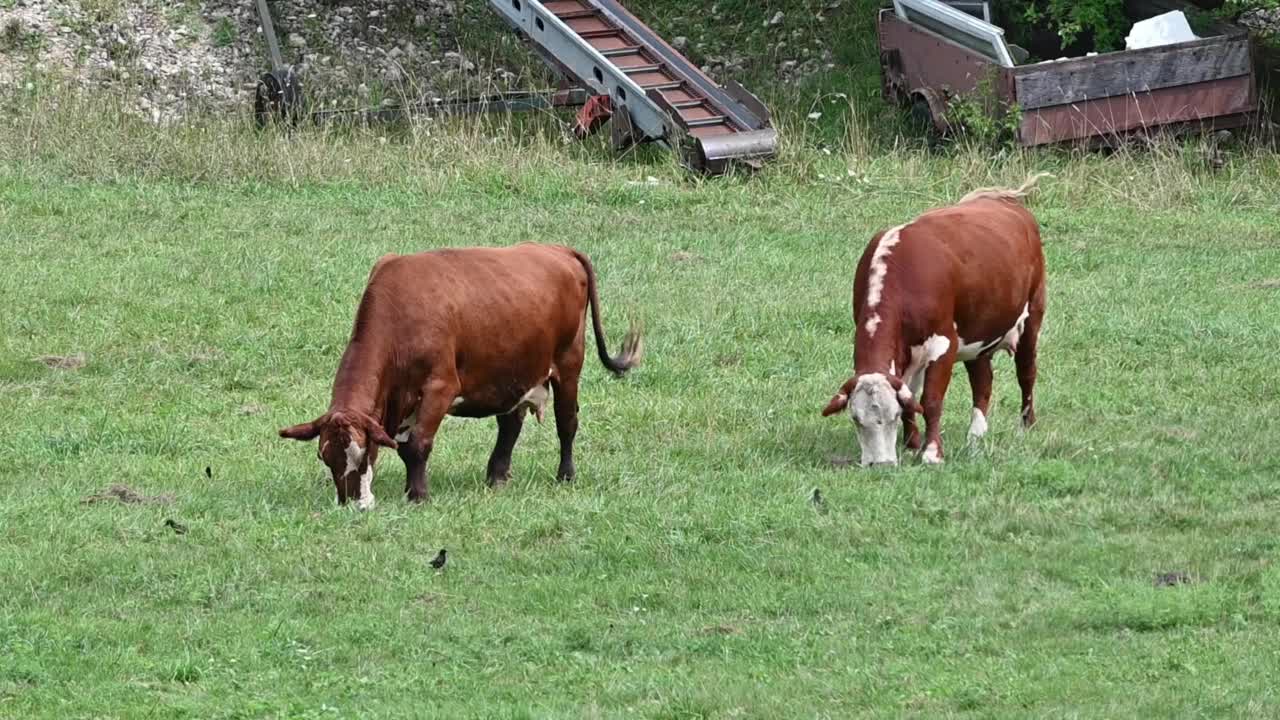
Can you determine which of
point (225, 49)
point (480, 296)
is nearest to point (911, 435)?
point (480, 296)

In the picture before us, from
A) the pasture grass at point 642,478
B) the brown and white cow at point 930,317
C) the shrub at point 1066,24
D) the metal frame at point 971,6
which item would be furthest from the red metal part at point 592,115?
the brown and white cow at point 930,317

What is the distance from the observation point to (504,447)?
11656 millimetres

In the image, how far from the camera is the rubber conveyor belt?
841 inches

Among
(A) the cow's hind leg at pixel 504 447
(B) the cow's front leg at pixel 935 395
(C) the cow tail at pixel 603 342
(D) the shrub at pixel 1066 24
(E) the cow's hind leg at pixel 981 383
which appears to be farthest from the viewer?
(D) the shrub at pixel 1066 24

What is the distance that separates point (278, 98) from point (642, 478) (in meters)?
12.6

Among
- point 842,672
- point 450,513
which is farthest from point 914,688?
point 450,513

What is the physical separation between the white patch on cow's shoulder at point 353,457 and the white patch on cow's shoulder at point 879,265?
3218 millimetres

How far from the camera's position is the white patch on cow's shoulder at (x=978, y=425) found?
1227 cm

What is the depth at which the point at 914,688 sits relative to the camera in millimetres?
7672

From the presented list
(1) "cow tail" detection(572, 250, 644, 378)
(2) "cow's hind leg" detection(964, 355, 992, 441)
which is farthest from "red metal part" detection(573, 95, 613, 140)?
(2) "cow's hind leg" detection(964, 355, 992, 441)

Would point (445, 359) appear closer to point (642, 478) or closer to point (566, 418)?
point (566, 418)

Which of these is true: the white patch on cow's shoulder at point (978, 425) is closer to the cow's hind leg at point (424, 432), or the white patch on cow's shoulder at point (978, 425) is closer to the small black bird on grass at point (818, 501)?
the small black bird on grass at point (818, 501)

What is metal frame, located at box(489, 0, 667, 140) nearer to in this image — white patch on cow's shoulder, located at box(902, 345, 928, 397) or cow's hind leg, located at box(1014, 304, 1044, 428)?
cow's hind leg, located at box(1014, 304, 1044, 428)

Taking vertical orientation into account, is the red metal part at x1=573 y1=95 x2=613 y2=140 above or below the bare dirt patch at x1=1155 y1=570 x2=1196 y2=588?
below
